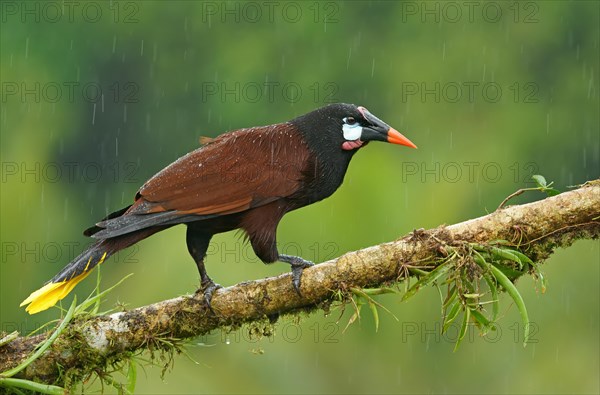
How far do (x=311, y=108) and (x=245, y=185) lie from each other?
20200 mm

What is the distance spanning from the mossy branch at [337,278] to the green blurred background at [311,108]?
6689mm

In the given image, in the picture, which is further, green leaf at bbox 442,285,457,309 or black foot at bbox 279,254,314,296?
black foot at bbox 279,254,314,296

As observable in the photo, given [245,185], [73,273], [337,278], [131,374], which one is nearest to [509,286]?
[337,278]

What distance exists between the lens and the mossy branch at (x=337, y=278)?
459 centimetres

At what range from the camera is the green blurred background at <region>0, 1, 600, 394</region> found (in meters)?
13.2

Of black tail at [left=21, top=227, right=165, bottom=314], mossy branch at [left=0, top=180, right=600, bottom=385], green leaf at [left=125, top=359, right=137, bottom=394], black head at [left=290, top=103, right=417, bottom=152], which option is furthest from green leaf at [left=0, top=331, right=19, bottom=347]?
black head at [left=290, top=103, right=417, bottom=152]

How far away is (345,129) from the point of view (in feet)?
17.8

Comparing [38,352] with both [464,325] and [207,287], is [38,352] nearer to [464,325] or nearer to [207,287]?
[207,287]

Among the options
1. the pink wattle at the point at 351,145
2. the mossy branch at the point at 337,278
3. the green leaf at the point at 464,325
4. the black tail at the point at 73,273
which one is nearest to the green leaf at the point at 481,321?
the green leaf at the point at 464,325

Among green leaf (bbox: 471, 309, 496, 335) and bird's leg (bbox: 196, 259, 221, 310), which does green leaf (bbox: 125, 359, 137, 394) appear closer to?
bird's leg (bbox: 196, 259, 221, 310)

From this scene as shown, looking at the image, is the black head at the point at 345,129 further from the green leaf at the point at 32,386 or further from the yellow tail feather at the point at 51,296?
the green leaf at the point at 32,386

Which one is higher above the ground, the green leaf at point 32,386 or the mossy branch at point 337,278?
the mossy branch at point 337,278

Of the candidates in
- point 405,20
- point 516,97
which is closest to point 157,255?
point 516,97

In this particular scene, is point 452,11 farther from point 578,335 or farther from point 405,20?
point 578,335
